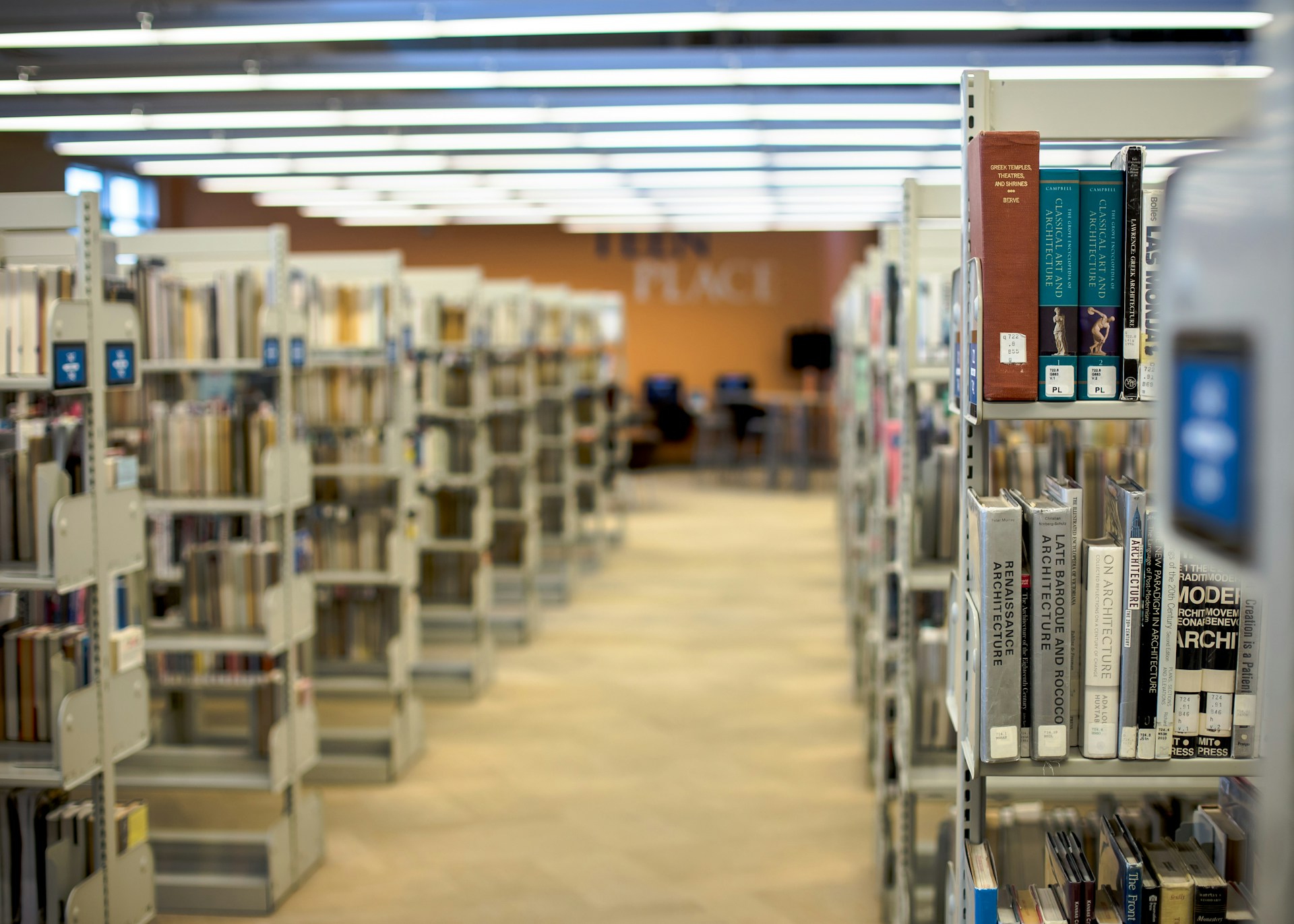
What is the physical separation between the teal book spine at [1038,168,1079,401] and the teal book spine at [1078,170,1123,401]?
11 millimetres

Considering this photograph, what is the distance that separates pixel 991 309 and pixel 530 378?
563cm

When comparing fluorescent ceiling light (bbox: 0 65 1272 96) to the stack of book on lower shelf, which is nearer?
the stack of book on lower shelf

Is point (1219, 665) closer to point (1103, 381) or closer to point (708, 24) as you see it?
point (1103, 381)

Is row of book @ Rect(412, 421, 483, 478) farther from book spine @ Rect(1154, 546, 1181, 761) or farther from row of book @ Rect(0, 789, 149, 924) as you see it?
book spine @ Rect(1154, 546, 1181, 761)

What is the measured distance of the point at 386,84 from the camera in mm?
6617

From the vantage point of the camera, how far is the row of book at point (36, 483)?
8.76 ft

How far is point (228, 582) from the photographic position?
369 cm

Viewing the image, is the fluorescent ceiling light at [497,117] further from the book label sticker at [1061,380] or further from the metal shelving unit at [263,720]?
the book label sticker at [1061,380]

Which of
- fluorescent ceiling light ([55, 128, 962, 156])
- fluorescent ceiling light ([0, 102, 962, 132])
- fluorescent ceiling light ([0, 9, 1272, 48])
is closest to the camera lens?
fluorescent ceiling light ([0, 9, 1272, 48])

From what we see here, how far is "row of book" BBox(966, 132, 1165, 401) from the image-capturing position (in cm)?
168

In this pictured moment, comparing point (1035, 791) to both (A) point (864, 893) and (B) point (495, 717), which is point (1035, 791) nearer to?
(A) point (864, 893)

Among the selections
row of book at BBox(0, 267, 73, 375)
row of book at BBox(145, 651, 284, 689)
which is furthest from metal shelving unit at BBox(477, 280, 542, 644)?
row of book at BBox(0, 267, 73, 375)

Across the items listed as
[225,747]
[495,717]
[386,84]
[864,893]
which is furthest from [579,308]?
[864,893]

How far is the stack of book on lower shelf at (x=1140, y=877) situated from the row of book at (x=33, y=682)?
2083 mm
